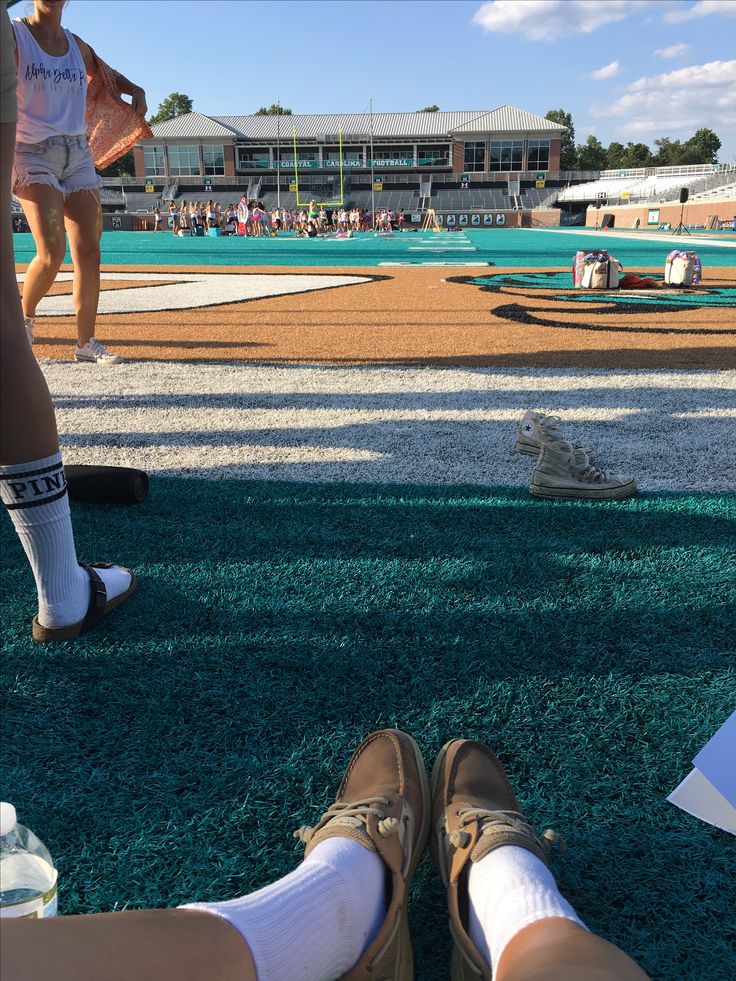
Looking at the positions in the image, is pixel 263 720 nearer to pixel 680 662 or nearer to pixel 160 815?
pixel 160 815

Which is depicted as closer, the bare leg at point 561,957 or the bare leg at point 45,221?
the bare leg at point 561,957

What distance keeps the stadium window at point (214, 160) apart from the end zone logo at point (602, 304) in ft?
245

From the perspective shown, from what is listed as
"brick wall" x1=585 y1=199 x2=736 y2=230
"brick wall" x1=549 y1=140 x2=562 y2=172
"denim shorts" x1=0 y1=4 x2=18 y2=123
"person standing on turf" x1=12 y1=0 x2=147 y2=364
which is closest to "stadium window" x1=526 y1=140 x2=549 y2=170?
"brick wall" x1=549 y1=140 x2=562 y2=172

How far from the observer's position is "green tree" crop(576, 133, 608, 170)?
106 metres

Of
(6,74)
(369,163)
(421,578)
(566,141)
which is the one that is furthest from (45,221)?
(566,141)

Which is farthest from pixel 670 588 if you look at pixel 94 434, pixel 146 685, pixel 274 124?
pixel 274 124

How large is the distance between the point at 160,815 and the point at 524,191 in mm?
77827

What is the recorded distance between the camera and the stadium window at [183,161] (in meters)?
75.1

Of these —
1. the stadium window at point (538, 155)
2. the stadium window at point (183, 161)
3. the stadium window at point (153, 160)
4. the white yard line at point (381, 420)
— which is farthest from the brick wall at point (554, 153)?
the white yard line at point (381, 420)

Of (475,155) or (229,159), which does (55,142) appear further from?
(229,159)

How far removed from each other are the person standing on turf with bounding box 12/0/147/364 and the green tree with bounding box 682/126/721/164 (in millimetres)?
114373

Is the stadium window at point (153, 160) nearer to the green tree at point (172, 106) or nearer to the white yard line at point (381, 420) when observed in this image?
the green tree at point (172, 106)

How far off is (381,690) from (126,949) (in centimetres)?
89

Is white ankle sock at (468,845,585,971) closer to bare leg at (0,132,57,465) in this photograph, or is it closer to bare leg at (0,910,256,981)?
bare leg at (0,910,256,981)
